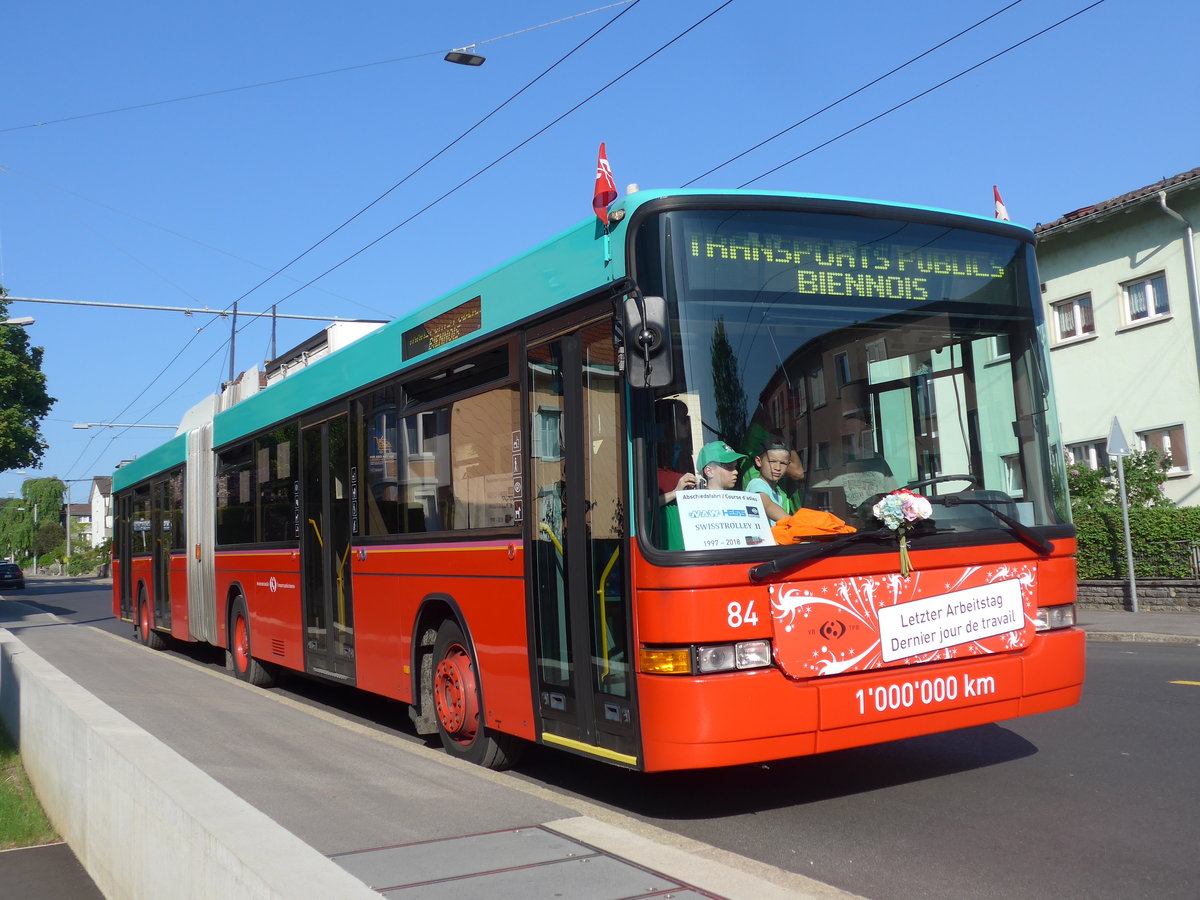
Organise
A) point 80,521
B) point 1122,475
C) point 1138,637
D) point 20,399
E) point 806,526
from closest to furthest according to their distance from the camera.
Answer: point 806,526, point 1138,637, point 1122,475, point 20,399, point 80,521

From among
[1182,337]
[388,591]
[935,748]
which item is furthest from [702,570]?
[1182,337]

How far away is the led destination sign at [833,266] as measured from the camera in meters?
5.82

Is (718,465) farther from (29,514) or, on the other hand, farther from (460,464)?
(29,514)

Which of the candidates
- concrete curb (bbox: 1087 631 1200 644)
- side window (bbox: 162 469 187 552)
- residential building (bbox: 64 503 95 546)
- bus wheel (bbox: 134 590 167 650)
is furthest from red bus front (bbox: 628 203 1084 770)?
residential building (bbox: 64 503 95 546)

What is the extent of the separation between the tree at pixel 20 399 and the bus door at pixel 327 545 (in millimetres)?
48458

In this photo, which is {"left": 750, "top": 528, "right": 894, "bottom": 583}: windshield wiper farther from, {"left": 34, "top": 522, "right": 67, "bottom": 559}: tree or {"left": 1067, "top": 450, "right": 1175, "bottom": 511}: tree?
{"left": 34, "top": 522, "right": 67, "bottom": 559}: tree

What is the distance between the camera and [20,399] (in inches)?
2233

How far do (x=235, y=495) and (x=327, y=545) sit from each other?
3.74 meters

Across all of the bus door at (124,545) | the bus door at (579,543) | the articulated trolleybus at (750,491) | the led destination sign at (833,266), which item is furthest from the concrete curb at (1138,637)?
the bus door at (124,545)

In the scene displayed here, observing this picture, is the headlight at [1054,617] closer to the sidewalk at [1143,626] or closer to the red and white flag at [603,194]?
the red and white flag at [603,194]

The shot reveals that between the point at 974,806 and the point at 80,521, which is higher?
the point at 80,521

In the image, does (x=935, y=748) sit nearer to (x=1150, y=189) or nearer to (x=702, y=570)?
(x=702, y=570)

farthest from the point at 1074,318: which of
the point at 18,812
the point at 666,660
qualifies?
the point at 18,812

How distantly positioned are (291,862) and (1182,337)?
24133 millimetres
